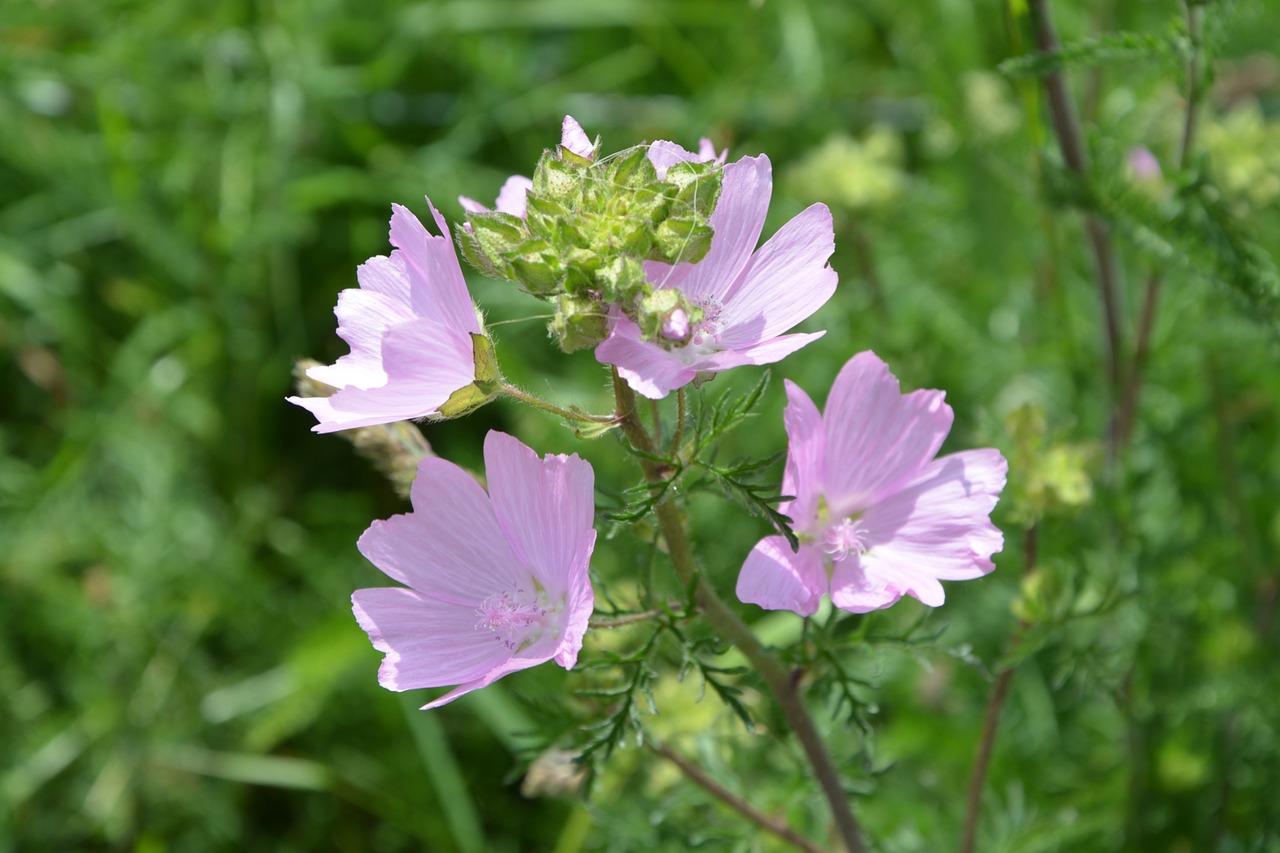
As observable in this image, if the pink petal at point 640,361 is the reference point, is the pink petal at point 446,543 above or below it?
below

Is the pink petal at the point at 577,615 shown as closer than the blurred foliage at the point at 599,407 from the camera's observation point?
Yes

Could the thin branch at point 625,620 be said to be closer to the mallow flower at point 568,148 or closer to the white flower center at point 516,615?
the white flower center at point 516,615

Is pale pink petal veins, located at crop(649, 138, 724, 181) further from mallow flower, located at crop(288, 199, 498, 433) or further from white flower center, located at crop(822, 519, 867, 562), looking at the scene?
white flower center, located at crop(822, 519, 867, 562)

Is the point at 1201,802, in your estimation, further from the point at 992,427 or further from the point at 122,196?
the point at 122,196

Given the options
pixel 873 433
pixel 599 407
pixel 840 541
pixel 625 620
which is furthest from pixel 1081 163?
pixel 599 407

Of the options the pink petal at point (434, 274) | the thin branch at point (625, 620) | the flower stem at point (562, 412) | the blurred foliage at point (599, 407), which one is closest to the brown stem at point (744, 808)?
the blurred foliage at point (599, 407)

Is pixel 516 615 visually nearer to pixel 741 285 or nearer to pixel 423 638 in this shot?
pixel 423 638

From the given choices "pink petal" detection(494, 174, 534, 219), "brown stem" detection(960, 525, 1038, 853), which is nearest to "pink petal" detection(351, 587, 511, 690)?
"pink petal" detection(494, 174, 534, 219)

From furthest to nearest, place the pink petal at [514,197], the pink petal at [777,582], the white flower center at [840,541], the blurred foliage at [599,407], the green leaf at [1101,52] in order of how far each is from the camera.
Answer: the blurred foliage at [599,407]
the green leaf at [1101,52]
the pink petal at [514,197]
the white flower center at [840,541]
the pink petal at [777,582]
